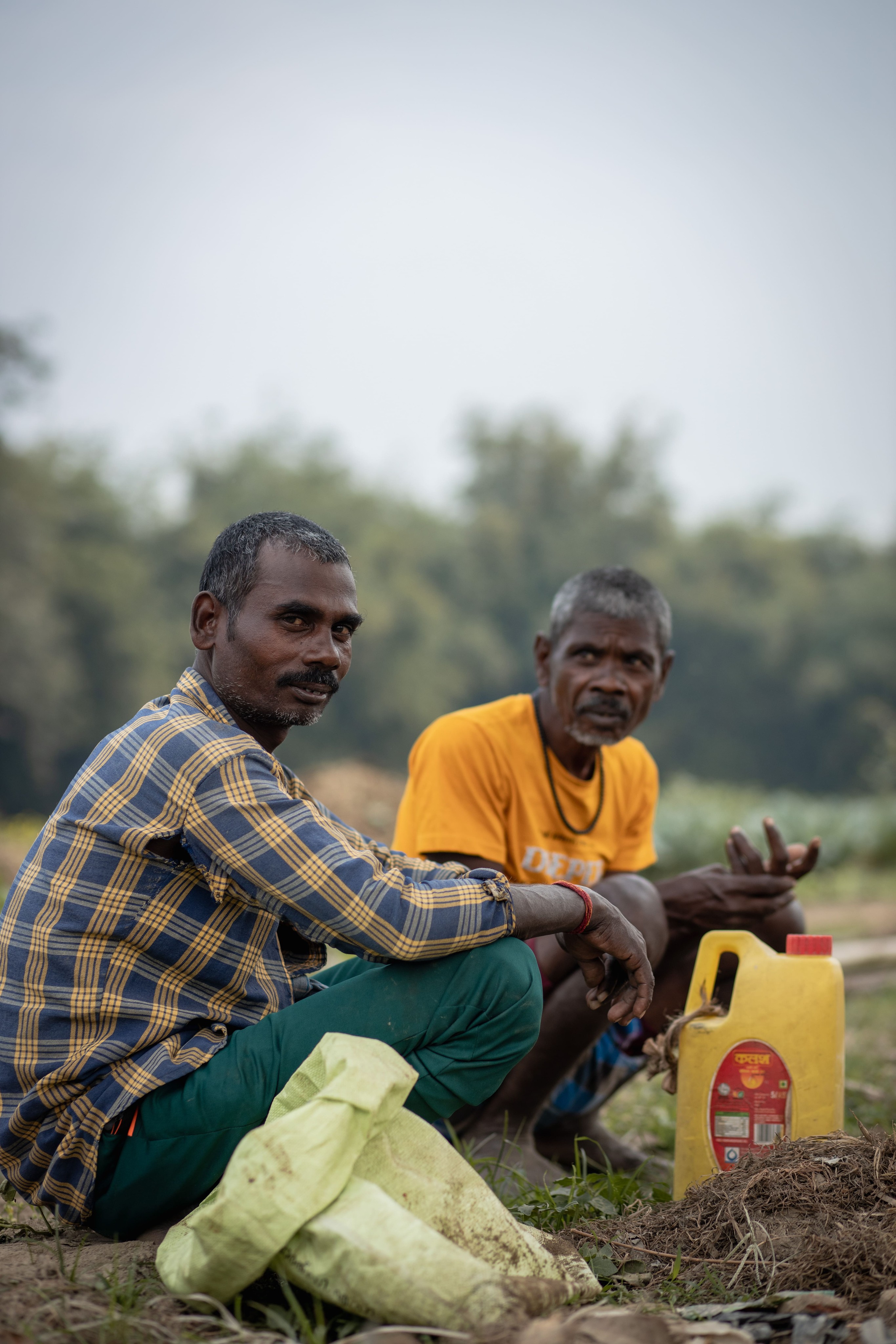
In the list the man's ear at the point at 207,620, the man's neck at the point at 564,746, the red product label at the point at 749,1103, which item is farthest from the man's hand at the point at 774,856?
the man's ear at the point at 207,620

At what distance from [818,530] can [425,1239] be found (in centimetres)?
4465

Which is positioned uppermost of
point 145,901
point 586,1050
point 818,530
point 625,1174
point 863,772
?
point 818,530

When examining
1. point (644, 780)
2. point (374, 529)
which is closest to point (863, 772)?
point (374, 529)

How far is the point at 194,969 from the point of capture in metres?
2.22

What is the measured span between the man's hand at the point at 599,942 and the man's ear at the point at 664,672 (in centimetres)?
130

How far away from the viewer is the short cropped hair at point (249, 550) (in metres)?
2.41

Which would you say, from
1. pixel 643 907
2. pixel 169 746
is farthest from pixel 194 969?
pixel 643 907

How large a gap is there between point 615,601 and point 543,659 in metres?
0.34

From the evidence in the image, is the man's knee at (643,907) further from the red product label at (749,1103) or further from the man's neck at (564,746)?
the man's neck at (564,746)

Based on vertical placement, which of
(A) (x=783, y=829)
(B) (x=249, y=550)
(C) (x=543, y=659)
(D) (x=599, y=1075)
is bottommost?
(D) (x=599, y=1075)

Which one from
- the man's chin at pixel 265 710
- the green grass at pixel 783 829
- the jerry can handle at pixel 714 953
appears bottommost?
the jerry can handle at pixel 714 953

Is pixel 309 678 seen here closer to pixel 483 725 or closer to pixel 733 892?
pixel 483 725

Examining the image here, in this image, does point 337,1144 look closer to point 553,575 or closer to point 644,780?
point 644,780

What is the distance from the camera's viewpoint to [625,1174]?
2.84m
